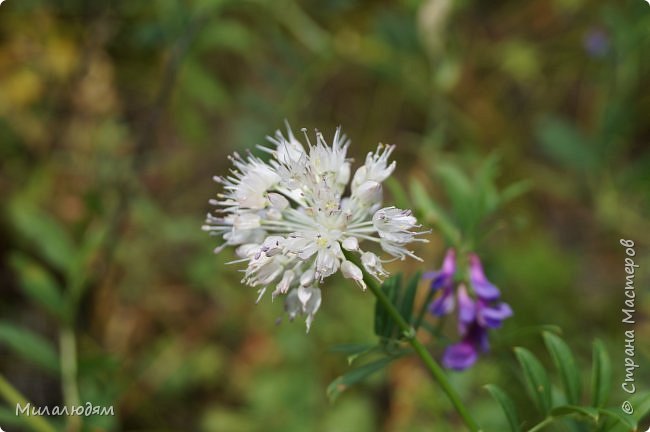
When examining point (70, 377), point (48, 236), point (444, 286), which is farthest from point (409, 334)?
point (48, 236)

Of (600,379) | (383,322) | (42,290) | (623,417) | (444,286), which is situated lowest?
(623,417)

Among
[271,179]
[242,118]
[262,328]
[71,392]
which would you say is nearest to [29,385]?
[71,392]

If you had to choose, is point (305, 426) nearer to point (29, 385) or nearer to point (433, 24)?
point (29, 385)

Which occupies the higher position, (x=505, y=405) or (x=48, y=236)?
(x=48, y=236)

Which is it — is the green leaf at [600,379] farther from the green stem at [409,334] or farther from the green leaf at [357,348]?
the green leaf at [357,348]

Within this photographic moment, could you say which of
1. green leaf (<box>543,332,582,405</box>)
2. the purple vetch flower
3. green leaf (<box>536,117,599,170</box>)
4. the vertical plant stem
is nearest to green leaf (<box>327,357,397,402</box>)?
the purple vetch flower

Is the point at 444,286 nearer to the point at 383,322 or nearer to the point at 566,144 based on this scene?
the point at 383,322

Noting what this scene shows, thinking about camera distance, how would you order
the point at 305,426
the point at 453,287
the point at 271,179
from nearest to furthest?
the point at 271,179 → the point at 453,287 → the point at 305,426

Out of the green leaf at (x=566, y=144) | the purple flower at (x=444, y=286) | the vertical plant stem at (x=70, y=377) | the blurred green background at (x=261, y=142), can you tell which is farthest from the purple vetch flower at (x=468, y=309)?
the green leaf at (x=566, y=144)
